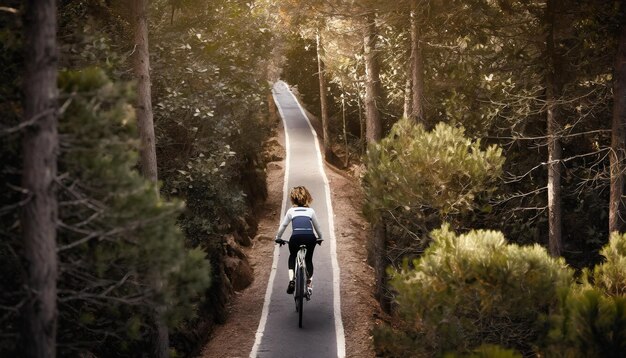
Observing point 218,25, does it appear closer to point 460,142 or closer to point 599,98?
point 460,142

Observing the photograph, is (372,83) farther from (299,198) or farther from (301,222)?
(301,222)

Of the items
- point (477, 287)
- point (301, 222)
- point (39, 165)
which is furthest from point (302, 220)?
point (39, 165)

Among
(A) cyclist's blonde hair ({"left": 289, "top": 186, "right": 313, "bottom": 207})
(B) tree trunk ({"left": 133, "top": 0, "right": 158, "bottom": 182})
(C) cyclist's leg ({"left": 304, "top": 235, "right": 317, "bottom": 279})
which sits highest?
(B) tree trunk ({"left": 133, "top": 0, "right": 158, "bottom": 182})

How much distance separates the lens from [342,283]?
1611 centimetres

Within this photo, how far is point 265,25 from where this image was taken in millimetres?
18250

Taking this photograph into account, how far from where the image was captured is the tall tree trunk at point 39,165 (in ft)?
15.5

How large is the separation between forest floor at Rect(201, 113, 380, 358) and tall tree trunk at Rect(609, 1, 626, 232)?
5.32m

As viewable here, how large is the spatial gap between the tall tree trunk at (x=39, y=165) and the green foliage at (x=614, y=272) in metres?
5.86

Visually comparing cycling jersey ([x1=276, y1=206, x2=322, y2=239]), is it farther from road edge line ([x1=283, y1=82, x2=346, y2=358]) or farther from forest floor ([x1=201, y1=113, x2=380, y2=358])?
forest floor ([x1=201, y1=113, x2=380, y2=358])

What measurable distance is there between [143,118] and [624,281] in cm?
738

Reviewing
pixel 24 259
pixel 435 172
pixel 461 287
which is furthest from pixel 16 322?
pixel 435 172

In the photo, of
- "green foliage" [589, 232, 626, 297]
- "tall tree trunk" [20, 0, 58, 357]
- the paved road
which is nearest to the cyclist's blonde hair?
the paved road

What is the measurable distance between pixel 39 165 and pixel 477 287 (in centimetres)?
450

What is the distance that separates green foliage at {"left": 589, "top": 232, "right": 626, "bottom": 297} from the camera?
6.89m
